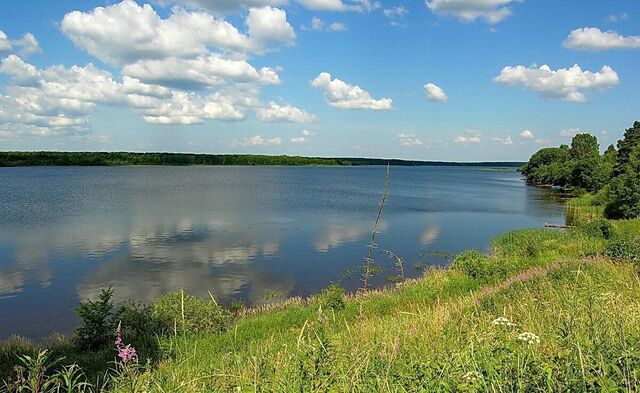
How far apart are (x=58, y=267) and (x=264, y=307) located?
14.9m

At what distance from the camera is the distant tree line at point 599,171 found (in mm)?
46781

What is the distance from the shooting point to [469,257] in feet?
75.3

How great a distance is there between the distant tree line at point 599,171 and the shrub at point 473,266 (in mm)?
30540

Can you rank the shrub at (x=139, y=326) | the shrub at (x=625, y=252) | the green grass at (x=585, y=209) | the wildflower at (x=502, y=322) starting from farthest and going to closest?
the green grass at (x=585, y=209) < the shrub at (x=139, y=326) < the shrub at (x=625, y=252) < the wildflower at (x=502, y=322)

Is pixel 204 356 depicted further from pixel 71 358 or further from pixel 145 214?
pixel 145 214

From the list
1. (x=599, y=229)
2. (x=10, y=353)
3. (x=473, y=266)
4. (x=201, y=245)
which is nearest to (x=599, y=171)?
(x=599, y=229)

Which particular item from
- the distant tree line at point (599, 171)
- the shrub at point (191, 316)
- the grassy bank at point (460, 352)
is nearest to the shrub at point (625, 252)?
the grassy bank at point (460, 352)

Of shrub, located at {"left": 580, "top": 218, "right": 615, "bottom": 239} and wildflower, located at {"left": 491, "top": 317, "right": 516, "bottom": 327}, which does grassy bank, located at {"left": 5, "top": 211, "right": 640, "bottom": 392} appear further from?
shrub, located at {"left": 580, "top": 218, "right": 615, "bottom": 239}

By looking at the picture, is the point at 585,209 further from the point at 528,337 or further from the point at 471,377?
the point at 471,377

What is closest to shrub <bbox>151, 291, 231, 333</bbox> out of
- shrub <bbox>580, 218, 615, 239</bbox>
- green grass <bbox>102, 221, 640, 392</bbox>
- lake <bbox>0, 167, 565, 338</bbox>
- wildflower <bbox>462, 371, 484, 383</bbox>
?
lake <bbox>0, 167, 565, 338</bbox>

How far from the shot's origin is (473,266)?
21.4 m

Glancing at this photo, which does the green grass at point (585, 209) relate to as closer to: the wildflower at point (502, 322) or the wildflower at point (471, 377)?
the wildflower at point (502, 322)

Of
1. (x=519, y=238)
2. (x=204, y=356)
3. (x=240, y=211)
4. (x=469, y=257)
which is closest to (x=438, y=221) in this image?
(x=519, y=238)

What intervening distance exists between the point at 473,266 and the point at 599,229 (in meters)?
14.5
